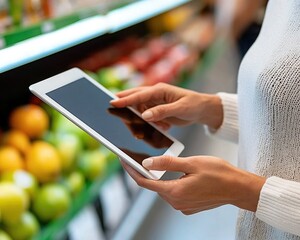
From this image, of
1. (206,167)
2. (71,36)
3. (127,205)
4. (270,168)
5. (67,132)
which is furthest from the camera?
(127,205)

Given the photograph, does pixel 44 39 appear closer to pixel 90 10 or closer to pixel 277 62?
pixel 90 10

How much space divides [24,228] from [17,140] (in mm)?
265

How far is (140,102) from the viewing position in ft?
3.55

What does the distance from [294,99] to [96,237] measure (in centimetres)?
94

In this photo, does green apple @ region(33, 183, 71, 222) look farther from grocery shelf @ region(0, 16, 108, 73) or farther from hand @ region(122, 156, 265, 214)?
hand @ region(122, 156, 265, 214)

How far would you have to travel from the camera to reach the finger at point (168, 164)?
2.60 feet

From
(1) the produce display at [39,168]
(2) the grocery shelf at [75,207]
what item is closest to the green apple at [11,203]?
(1) the produce display at [39,168]

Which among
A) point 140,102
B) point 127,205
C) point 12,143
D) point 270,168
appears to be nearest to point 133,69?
point 127,205

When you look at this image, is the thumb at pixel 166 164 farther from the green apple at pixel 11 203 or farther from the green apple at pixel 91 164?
the green apple at pixel 91 164

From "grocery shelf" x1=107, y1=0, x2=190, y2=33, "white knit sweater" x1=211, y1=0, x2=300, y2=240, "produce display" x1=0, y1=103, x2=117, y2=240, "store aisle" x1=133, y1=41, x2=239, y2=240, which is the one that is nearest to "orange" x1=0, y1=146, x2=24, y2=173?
"produce display" x1=0, y1=103, x2=117, y2=240

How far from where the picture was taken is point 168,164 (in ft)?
2.61

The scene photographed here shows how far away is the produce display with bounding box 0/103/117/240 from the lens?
1149 mm

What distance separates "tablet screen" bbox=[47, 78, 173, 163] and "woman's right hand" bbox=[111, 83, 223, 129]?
0.03 meters

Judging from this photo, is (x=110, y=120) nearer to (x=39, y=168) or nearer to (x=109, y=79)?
(x=39, y=168)
